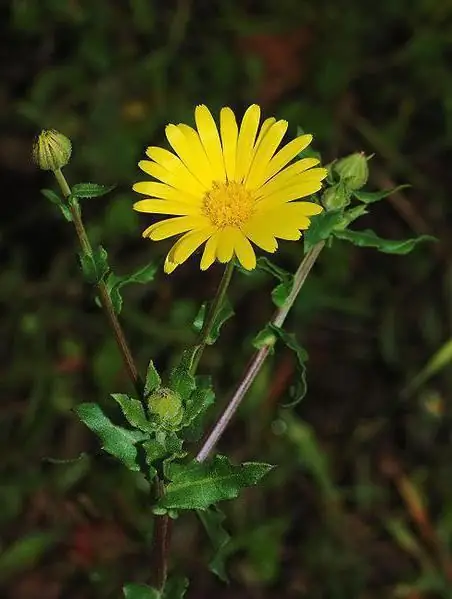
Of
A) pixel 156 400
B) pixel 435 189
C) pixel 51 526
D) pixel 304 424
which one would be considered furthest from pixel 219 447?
pixel 156 400

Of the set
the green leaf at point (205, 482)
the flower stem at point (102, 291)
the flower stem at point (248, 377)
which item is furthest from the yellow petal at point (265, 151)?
the green leaf at point (205, 482)

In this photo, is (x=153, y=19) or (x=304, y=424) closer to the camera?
(x=304, y=424)

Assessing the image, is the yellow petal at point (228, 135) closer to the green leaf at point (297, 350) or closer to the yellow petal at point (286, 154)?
the yellow petal at point (286, 154)

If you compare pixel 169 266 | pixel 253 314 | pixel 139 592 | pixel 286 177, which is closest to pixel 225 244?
pixel 169 266

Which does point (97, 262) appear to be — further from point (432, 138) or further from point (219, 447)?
point (432, 138)

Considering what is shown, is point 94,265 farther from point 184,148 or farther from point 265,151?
point 265,151

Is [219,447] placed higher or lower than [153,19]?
lower

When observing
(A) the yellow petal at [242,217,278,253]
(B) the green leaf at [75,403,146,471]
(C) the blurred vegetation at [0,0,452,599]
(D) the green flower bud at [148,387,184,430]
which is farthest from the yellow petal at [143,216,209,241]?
(C) the blurred vegetation at [0,0,452,599]

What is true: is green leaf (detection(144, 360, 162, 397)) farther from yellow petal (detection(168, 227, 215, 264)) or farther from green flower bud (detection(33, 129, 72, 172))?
green flower bud (detection(33, 129, 72, 172))
